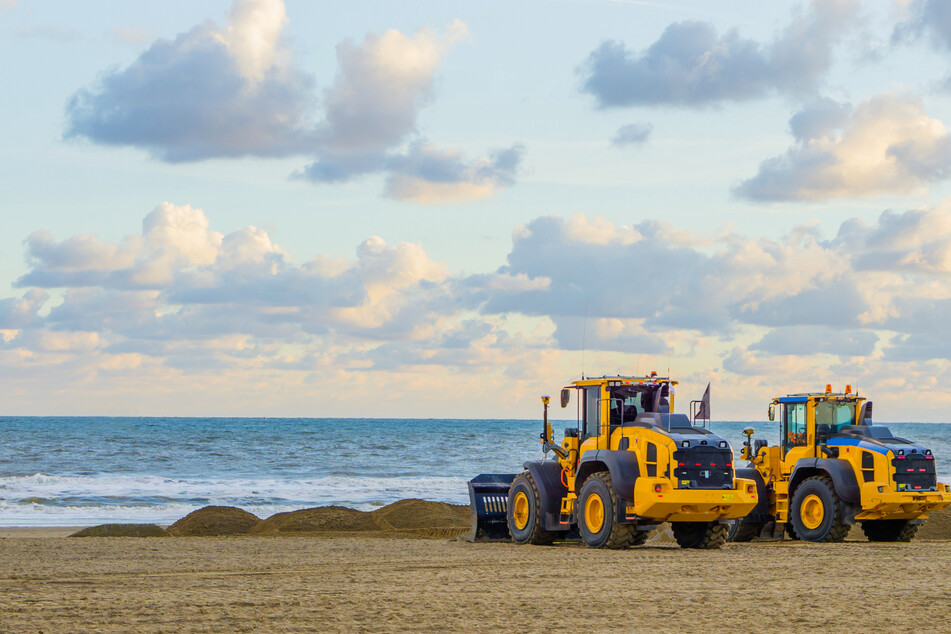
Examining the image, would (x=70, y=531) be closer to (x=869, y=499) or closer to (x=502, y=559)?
(x=502, y=559)

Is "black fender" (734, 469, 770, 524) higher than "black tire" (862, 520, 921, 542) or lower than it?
higher

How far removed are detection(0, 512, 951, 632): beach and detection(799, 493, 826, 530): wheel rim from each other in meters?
1.38

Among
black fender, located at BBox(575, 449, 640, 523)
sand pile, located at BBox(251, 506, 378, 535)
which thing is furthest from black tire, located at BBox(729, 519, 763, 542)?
sand pile, located at BBox(251, 506, 378, 535)

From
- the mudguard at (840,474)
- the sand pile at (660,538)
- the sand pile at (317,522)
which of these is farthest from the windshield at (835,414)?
the sand pile at (317,522)

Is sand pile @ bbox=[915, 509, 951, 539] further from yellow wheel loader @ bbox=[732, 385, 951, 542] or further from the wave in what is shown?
the wave

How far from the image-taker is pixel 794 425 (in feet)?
64.2

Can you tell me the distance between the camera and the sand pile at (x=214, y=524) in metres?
21.1

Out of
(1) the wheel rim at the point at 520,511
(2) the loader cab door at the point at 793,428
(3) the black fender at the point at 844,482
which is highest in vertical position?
(2) the loader cab door at the point at 793,428

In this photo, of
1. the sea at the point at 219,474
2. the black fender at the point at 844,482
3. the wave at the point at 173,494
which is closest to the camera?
the black fender at the point at 844,482

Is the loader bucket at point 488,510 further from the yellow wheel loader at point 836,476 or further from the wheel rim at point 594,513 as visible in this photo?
the yellow wheel loader at point 836,476

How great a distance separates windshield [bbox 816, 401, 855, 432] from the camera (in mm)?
19250

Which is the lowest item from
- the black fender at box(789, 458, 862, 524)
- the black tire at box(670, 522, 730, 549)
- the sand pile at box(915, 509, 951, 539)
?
the sand pile at box(915, 509, 951, 539)

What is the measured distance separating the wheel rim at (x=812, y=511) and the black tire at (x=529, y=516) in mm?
4531

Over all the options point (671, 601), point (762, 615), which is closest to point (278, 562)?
point (671, 601)
